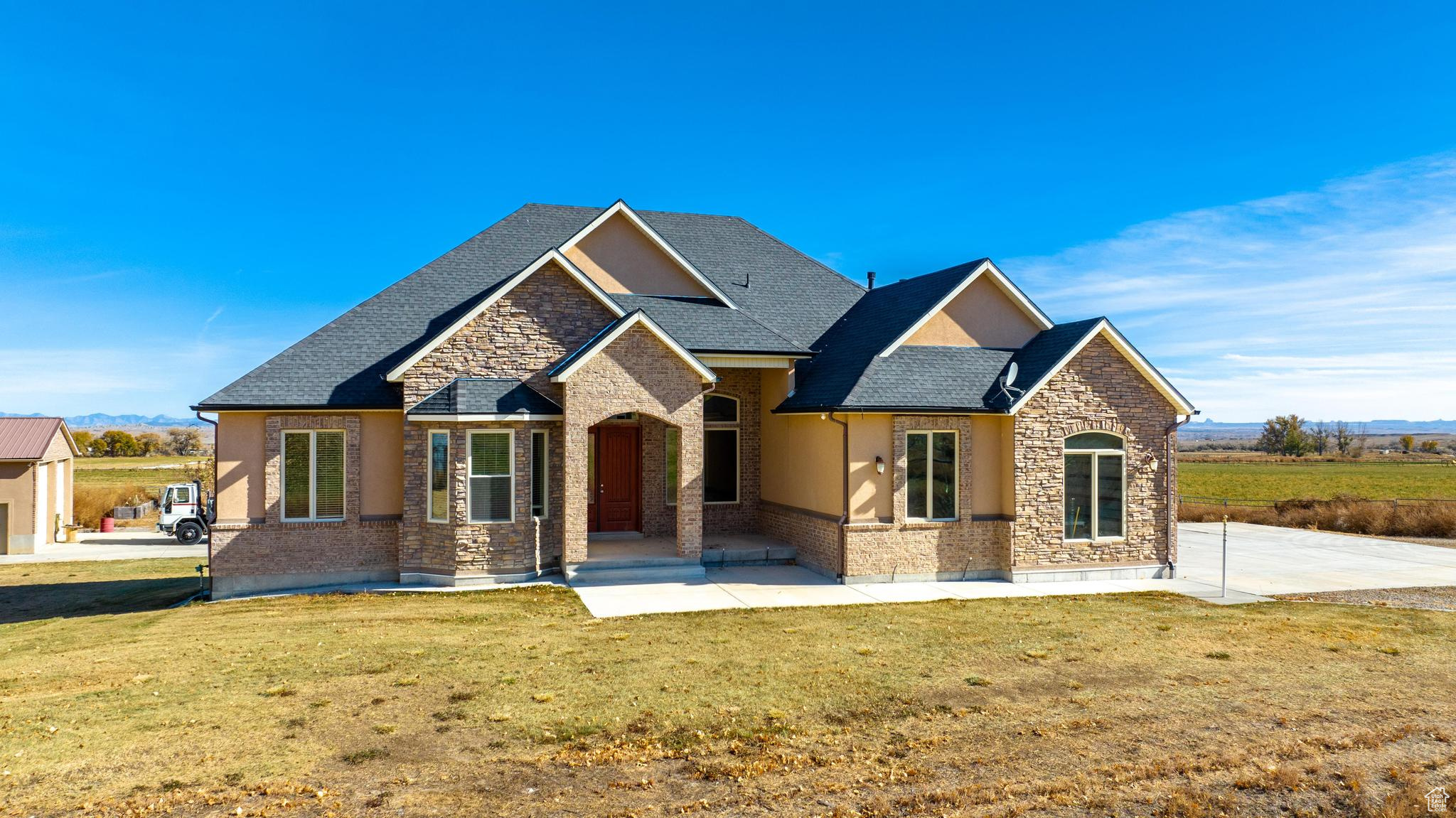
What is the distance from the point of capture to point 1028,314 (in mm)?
18109

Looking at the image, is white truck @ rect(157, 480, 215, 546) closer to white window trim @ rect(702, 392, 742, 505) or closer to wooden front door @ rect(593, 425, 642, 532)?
wooden front door @ rect(593, 425, 642, 532)

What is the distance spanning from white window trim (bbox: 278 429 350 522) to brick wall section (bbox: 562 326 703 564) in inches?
163

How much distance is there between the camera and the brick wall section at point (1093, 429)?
16.4 metres

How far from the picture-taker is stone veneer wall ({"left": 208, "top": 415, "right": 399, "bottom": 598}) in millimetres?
15359

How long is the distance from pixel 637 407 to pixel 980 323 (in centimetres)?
760

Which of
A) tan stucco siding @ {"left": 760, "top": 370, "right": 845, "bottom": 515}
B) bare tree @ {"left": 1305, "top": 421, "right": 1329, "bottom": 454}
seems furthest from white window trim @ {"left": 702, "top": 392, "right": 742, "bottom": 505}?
bare tree @ {"left": 1305, "top": 421, "right": 1329, "bottom": 454}

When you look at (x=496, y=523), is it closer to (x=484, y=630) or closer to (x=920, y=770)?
(x=484, y=630)

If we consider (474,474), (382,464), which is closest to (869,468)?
(474,474)

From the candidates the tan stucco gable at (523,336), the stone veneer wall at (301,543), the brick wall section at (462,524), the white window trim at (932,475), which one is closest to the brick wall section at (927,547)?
the white window trim at (932,475)

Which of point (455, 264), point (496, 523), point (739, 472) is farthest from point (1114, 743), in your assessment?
point (455, 264)

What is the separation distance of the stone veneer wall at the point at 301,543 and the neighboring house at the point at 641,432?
0.12 feet

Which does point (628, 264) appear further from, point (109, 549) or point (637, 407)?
point (109, 549)

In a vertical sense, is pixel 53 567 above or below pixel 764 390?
below

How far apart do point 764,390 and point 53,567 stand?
790 inches
